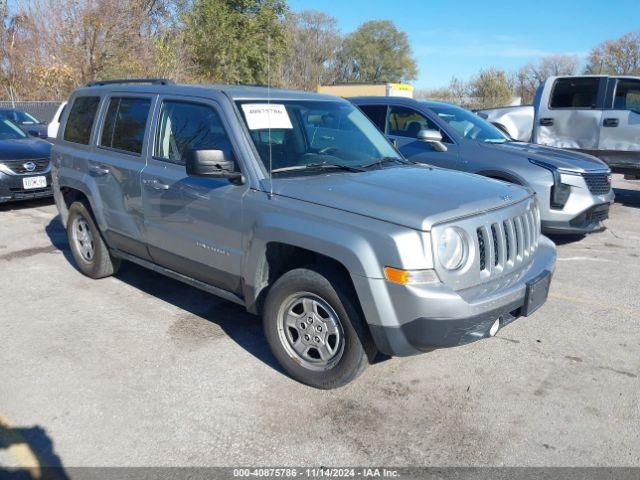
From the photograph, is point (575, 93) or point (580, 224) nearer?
point (580, 224)

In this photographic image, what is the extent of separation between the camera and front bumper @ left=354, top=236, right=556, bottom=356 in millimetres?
2992

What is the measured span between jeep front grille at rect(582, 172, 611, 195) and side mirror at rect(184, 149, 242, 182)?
4.86 metres

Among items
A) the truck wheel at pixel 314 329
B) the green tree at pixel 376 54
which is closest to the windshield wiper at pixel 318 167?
the truck wheel at pixel 314 329

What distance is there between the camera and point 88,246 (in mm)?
5664

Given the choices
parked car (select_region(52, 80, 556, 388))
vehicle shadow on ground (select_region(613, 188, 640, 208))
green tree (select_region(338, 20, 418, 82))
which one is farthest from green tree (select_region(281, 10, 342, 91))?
parked car (select_region(52, 80, 556, 388))

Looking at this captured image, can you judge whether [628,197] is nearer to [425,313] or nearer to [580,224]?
[580,224]

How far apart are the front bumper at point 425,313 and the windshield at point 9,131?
30.5ft

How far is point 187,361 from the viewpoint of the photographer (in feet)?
13.0

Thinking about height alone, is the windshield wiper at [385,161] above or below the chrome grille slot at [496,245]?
above

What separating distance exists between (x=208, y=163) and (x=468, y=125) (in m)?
5.00

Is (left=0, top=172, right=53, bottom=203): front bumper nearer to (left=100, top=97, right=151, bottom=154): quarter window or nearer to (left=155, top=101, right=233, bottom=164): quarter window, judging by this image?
(left=100, top=97, right=151, bottom=154): quarter window

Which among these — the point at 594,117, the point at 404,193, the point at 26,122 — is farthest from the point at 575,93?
the point at 26,122

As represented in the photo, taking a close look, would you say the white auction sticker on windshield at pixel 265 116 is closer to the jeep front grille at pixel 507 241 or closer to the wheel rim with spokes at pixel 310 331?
the wheel rim with spokes at pixel 310 331

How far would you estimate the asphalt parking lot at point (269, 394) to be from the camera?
2.98m
